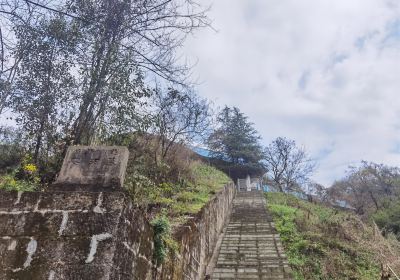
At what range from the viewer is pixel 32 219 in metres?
2.71

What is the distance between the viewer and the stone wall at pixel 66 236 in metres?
2.50

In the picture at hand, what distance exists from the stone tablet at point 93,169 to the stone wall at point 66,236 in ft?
0.71

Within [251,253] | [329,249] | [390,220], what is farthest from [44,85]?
[390,220]

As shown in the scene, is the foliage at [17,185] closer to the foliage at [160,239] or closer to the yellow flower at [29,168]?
the yellow flower at [29,168]

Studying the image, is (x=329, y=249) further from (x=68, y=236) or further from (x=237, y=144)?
(x=237, y=144)

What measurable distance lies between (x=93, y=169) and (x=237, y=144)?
2703 centimetres

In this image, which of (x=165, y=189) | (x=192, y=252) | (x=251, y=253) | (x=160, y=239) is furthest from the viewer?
(x=165, y=189)

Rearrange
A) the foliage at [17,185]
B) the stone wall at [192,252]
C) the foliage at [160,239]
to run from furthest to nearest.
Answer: the foliage at [17,185], the stone wall at [192,252], the foliage at [160,239]

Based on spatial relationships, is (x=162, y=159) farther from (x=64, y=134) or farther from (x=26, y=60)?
(x=26, y=60)

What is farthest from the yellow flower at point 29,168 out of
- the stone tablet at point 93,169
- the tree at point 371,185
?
the tree at point 371,185

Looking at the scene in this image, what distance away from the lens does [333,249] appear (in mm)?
10188

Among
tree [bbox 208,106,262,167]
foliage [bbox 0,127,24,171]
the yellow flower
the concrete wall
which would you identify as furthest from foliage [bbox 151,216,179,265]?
tree [bbox 208,106,262,167]

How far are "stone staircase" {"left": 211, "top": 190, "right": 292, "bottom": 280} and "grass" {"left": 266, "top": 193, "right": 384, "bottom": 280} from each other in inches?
17.4

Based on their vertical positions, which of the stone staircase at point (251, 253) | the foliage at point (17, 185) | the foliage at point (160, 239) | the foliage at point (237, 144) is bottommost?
the stone staircase at point (251, 253)
